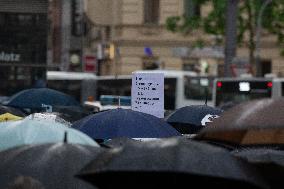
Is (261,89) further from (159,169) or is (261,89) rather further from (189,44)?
(159,169)

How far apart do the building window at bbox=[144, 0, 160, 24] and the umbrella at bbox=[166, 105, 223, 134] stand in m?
34.1

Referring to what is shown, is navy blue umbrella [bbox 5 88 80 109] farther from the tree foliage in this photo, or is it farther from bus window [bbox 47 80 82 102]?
bus window [bbox 47 80 82 102]

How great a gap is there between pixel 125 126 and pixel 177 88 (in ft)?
93.2

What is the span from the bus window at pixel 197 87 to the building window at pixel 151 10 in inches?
394

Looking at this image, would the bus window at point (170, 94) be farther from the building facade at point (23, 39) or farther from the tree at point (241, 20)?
the building facade at point (23, 39)

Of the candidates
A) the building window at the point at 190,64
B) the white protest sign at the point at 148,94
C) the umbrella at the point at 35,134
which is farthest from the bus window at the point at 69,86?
the umbrella at the point at 35,134

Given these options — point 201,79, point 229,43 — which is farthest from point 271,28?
point 229,43

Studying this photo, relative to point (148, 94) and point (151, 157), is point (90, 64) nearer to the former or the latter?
point (148, 94)

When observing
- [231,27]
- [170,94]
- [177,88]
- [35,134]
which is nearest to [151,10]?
[177,88]

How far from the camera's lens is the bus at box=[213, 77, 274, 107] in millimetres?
32562

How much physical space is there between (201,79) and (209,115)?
79.3 ft

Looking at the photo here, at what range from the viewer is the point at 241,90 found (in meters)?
32.9

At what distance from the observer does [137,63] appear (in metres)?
48.5

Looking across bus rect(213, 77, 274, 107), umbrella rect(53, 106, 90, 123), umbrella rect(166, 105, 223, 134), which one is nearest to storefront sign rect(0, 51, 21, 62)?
umbrella rect(53, 106, 90, 123)
